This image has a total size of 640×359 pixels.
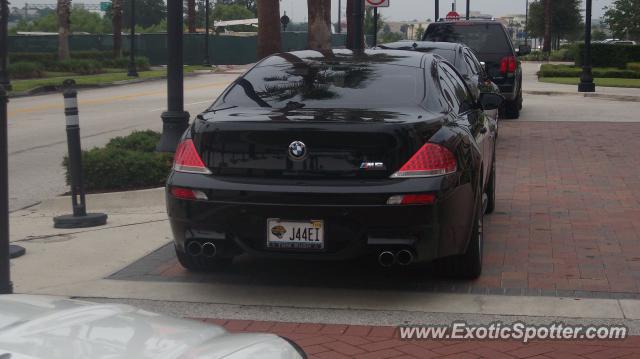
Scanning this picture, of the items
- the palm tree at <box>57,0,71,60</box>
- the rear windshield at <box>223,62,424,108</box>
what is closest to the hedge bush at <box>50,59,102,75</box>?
the palm tree at <box>57,0,71,60</box>

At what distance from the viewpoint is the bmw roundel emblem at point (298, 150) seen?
589 centimetres

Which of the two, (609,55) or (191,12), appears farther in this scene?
(191,12)

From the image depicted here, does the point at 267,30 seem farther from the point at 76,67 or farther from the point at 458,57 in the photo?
the point at 76,67

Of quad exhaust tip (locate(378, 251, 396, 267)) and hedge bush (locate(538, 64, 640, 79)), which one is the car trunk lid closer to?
quad exhaust tip (locate(378, 251, 396, 267))

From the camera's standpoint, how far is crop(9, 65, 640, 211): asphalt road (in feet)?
40.9

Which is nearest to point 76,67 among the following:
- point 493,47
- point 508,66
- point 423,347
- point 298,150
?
point 493,47

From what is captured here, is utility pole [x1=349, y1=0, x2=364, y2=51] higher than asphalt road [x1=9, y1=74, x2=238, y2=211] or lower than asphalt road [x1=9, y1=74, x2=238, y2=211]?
higher

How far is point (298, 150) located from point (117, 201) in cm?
430

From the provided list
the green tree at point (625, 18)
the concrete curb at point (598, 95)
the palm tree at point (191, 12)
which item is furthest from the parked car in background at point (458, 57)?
the green tree at point (625, 18)

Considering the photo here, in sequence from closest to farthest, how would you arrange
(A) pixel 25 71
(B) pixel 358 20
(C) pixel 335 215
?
1. (C) pixel 335 215
2. (B) pixel 358 20
3. (A) pixel 25 71

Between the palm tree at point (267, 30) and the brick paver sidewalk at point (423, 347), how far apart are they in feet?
48.4

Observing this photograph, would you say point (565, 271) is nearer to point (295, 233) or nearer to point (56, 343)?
point (295, 233)

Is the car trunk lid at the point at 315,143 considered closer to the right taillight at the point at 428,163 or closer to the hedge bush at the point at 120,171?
the right taillight at the point at 428,163

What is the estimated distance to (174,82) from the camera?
36.4 ft
